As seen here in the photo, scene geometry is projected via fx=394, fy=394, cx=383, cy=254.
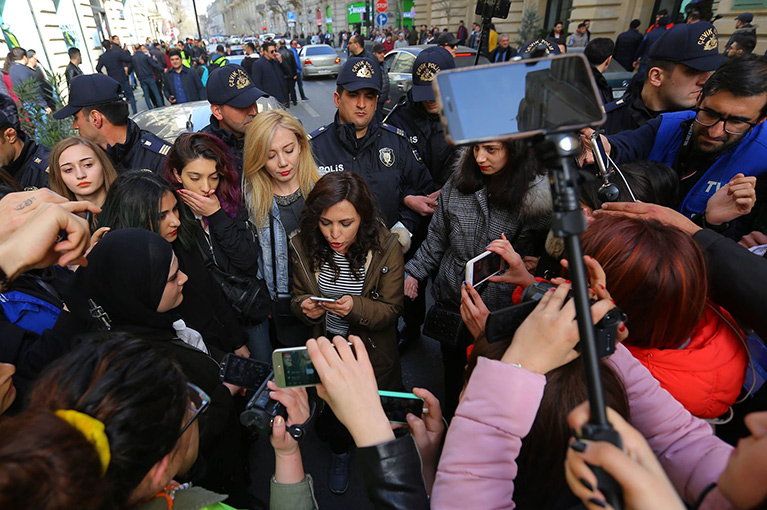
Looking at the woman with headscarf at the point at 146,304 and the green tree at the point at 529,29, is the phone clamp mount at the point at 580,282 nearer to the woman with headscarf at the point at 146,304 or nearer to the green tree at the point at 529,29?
the woman with headscarf at the point at 146,304

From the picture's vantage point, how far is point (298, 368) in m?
1.14

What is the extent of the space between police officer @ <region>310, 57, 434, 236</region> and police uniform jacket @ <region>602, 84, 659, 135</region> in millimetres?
1617

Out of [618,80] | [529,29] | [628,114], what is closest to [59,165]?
[628,114]

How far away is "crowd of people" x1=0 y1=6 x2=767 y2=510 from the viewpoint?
87cm

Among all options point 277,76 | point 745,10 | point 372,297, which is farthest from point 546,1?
point 372,297

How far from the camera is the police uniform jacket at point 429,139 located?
3346 mm

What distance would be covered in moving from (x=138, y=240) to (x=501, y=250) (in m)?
1.48

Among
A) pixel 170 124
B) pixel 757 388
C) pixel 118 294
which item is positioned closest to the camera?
pixel 757 388

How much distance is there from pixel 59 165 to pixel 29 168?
3.87 feet

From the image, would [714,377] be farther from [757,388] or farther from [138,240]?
[138,240]

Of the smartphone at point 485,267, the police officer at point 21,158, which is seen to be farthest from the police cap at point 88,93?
the smartphone at point 485,267

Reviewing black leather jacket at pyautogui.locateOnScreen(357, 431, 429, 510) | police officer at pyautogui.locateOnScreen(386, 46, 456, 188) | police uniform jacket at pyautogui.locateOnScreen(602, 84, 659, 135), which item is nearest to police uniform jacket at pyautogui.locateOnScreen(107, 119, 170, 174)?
police officer at pyautogui.locateOnScreen(386, 46, 456, 188)

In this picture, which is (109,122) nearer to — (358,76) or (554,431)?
(358,76)

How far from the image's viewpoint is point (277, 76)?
1010 centimetres
